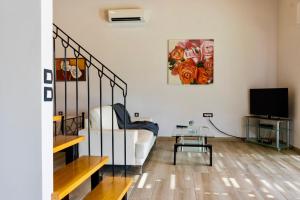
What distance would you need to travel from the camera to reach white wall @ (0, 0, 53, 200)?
1294 millimetres

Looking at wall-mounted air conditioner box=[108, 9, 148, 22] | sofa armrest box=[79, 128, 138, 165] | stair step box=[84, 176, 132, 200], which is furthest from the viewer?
wall-mounted air conditioner box=[108, 9, 148, 22]

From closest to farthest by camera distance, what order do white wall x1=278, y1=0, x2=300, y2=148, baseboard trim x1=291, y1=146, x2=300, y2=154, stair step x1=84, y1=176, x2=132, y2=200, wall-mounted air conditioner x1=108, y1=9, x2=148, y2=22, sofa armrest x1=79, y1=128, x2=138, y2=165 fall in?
1. stair step x1=84, y1=176, x2=132, y2=200
2. sofa armrest x1=79, y1=128, x2=138, y2=165
3. baseboard trim x1=291, y1=146, x2=300, y2=154
4. white wall x1=278, y1=0, x2=300, y2=148
5. wall-mounted air conditioner x1=108, y1=9, x2=148, y2=22

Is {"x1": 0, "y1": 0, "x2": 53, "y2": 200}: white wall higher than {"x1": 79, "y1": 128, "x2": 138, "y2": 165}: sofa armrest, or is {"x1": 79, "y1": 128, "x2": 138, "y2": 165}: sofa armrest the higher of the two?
{"x1": 0, "y1": 0, "x2": 53, "y2": 200}: white wall

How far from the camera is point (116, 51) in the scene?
6195 mm

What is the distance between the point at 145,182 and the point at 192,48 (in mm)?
3641

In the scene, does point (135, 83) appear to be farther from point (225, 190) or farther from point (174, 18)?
point (225, 190)

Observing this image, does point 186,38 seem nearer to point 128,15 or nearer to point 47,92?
point 128,15

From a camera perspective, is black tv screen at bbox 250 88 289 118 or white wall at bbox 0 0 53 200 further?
black tv screen at bbox 250 88 289 118

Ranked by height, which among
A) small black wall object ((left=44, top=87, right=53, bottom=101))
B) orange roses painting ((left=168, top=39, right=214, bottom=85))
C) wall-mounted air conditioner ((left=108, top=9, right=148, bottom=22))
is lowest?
small black wall object ((left=44, top=87, right=53, bottom=101))

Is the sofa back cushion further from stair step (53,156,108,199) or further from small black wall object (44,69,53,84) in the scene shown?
small black wall object (44,69,53,84)

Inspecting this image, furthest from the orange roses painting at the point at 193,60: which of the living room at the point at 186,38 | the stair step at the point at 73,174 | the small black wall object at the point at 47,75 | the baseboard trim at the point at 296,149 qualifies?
the small black wall object at the point at 47,75

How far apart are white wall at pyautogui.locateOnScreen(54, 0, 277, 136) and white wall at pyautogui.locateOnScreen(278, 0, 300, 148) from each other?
0.25 m

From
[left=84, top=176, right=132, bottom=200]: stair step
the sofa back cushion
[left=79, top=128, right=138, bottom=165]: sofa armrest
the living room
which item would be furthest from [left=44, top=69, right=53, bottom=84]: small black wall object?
the living room

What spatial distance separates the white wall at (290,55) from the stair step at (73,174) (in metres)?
4.16
